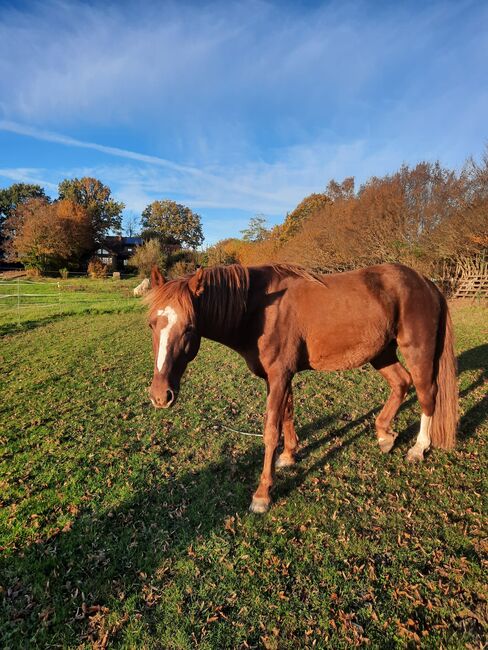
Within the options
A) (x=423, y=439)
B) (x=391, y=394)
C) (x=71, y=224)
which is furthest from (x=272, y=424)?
(x=71, y=224)

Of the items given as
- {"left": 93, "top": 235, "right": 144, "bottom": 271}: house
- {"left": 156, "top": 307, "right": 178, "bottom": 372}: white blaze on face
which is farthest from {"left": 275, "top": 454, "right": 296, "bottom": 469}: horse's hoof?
{"left": 93, "top": 235, "right": 144, "bottom": 271}: house

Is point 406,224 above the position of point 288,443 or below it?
above

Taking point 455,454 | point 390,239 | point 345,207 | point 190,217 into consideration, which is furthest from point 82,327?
point 190,217

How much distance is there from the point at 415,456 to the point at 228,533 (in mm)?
2422

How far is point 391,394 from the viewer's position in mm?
4285

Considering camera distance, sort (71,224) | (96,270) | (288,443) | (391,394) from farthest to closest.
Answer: (71,224) < (96,270) < (391,394) < (288,443)

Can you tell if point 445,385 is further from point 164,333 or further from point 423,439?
point 164,333

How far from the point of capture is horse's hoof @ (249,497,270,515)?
3135 mm

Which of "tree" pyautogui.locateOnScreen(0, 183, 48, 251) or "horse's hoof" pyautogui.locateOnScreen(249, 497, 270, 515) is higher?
"tree" pyautogui.locateOnScreen(0, 183, 48, 251)

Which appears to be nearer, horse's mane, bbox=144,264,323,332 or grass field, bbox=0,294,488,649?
grass field, bbox=0,294,488,649

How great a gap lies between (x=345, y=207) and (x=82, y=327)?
758 inches

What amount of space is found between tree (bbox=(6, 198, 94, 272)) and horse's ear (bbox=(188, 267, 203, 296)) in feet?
148

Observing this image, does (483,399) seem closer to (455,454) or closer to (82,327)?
(455,454)

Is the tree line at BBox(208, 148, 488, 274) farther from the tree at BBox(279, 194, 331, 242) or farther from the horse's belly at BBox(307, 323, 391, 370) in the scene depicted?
the horse's belly at BBox(307, 323, 391, 370)
